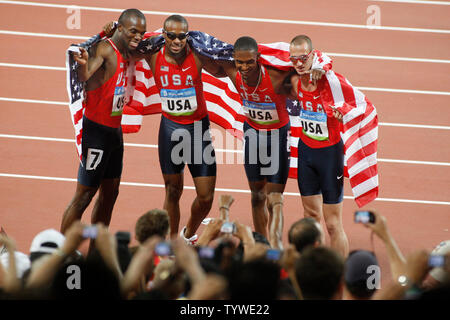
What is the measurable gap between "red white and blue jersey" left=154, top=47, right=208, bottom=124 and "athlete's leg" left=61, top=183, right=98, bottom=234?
42.7 inches

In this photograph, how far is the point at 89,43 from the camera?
6.33 m

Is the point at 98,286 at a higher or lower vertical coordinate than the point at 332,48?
lower

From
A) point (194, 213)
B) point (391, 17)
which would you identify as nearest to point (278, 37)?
point (391, 17)

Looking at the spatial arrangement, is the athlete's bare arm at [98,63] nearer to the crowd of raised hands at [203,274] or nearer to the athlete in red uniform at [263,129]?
the athlete in red uniform at [263,129]

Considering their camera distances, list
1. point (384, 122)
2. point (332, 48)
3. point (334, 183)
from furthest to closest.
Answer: point (332, 48) < point (384, 122) < point (334, 183)

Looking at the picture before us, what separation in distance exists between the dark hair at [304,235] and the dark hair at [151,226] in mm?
867

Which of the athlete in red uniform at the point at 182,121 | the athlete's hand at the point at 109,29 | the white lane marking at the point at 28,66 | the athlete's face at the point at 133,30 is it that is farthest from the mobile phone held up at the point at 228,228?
the white lane marking at the point at 28,66

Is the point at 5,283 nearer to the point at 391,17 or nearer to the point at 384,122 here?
the point at 384,122

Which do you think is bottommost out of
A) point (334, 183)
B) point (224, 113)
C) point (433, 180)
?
point (433, 180)

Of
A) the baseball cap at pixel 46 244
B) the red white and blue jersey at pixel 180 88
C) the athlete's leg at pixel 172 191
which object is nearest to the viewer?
the baseball cap at pixel 46 244

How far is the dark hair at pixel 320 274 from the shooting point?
11.3 ft

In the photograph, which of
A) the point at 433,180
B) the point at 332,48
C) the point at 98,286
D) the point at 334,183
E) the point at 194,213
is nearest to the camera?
the point at 98,286

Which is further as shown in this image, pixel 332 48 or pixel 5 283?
pixel 332 48

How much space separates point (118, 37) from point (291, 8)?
7.64m
